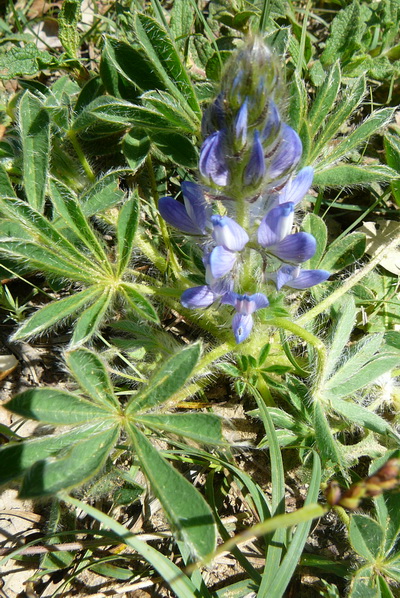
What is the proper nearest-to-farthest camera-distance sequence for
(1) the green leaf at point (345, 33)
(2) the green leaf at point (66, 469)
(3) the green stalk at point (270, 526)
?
(3) the green stalk at point (270, 526) < (2) the green leaf at point (66, 469) < (1) the green leaf at point (345, 33)

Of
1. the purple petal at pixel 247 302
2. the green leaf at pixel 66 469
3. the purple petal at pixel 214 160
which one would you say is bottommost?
the green leaf at pixel 66 469

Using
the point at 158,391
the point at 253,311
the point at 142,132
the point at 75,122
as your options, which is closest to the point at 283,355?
the point at 253,311

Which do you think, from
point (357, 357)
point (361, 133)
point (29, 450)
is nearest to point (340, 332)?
point (357, 357)

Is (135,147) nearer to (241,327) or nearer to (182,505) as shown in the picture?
(241,327)

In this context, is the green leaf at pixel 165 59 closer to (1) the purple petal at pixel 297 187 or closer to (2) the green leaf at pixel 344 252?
(1) the purple petal at pixel 297 187

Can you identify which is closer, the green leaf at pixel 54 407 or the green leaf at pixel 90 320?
the green leaf at pixel 54 407

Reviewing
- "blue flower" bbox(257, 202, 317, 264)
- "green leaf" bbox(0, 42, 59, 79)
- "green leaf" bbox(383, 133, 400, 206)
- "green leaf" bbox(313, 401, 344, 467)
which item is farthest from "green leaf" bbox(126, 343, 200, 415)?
"green leaf" bbox(0, 42, 59, 79)

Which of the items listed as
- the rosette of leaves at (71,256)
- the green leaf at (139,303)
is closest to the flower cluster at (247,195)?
the green leaf at (139,303)
